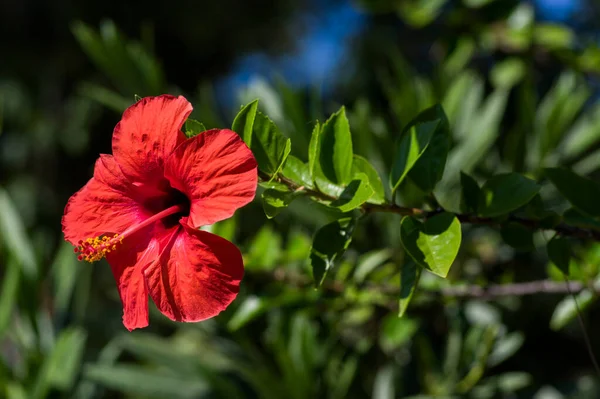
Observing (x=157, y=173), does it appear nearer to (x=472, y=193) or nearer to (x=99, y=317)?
(x=472, y=193)

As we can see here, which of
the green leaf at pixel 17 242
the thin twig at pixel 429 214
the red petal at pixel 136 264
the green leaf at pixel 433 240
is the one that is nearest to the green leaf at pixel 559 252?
the thin twig at pixel 429 214

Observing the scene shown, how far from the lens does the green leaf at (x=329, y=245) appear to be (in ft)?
1.70

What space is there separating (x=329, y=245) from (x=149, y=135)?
0.57 ft

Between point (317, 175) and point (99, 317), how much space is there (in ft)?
5.44

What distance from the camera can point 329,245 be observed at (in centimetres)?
53

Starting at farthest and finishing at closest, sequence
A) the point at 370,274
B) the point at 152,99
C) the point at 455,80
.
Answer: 1. the point at 455,80
2. the point at 370,274
3. the point at 152,99

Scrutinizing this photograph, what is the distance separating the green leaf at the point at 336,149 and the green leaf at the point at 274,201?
0.06 m

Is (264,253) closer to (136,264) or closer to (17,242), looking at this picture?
(136,264)

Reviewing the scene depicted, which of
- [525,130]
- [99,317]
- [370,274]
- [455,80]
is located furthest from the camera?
[99,317]

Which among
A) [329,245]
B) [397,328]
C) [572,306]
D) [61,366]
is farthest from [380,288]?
[61,366]

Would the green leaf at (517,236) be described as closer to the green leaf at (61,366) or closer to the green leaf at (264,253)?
the green leaf at (264,253)

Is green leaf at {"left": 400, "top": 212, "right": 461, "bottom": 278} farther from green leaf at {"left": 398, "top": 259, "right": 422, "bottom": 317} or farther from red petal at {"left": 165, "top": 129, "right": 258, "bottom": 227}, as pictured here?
red petal at {"left": 165, "top": 129, "right": 258, "bottom": 227}

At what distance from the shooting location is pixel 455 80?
1.13 meters

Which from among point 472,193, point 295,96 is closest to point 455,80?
point 295,96
